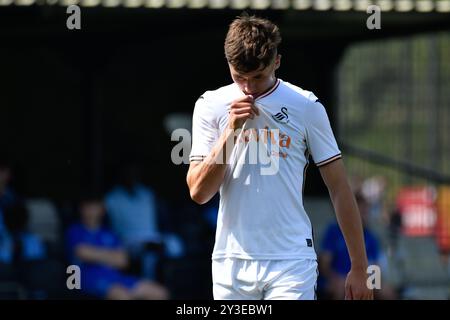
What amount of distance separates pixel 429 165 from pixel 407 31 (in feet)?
19.2

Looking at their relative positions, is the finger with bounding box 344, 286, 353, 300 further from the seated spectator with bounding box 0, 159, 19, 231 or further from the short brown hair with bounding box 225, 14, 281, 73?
the seated spectator with bounding box 0, 159, 19, 231

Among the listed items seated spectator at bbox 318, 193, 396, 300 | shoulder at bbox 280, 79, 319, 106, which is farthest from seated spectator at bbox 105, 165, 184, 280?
shoulder at bbox 280, 79, 319, 106

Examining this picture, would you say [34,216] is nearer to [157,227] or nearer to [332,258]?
[157,227]

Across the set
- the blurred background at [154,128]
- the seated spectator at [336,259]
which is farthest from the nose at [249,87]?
the seated spectator at [336,259]

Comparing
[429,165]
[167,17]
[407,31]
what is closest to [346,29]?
[407,31]

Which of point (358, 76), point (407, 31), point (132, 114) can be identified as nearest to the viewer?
point (407, 31)

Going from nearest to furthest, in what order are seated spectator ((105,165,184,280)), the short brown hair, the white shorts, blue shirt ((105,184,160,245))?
the short brown hair
the white shorts
seated spectator ((105,165,184,280))
blue shirt ((105,184,160,245))

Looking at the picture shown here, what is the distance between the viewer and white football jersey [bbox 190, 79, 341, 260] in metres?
4.66

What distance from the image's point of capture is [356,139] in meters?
18.9

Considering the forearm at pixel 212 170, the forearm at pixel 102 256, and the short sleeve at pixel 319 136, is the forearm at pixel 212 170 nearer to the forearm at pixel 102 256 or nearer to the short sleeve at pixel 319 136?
the short sleeve at pixel 319 136

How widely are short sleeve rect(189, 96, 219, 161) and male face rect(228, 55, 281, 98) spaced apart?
0.64 feet

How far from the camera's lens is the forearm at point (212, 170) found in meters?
4.55

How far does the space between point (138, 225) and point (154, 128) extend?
264cm

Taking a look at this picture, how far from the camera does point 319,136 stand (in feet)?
15.5
